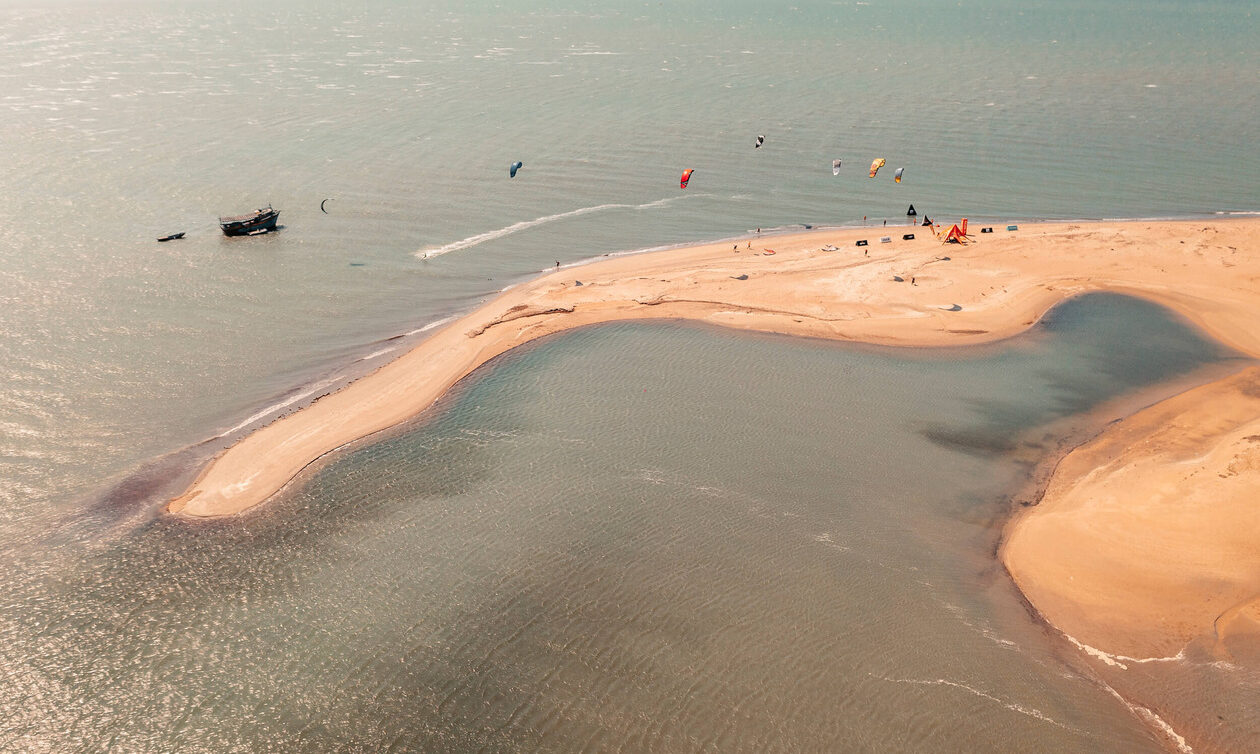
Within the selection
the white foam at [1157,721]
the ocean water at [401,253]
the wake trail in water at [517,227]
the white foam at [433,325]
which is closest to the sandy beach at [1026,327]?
the white foam at [433,325]

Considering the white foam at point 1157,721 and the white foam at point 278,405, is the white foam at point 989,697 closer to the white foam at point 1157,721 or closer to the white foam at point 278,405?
the white foam at point 1157,721

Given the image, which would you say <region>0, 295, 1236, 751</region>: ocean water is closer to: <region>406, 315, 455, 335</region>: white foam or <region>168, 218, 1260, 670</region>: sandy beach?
<region>168, 218, 1260, 670</region>: sandy beach

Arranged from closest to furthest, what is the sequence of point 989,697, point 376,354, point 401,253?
point 989,697 → point 376,354 → point 401,253

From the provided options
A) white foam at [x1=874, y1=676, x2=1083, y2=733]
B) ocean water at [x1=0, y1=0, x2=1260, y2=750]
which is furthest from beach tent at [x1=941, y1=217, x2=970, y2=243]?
white foam at [x1=874, y1=676, x2=1083, y2=733]

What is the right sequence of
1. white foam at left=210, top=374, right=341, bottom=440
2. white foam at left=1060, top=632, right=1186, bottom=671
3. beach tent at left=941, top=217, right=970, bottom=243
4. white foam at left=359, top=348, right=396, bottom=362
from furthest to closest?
beach tent at left=941, top=217, right=970, bottom=243
white foam at left=359, top=348, right=396, bottom=362
white foam at left=210, top=374, right=341, bottom=440
white foam at left=1060, top=632, right=1186, bottom=671

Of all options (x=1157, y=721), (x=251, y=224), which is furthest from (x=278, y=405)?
(x=1157, y=721)

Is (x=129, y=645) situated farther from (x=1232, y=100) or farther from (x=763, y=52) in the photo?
(x=763, y=52)

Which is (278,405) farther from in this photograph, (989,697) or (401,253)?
(989,697)
